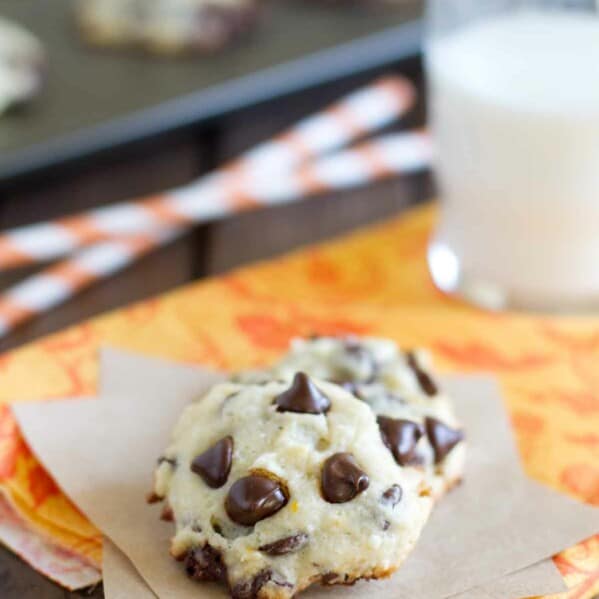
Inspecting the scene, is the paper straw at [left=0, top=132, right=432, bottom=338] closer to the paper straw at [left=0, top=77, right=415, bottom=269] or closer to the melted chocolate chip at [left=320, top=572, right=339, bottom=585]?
the paper straw at [left=0, top=77, right=415, bottom=269]

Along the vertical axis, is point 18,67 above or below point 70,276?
above

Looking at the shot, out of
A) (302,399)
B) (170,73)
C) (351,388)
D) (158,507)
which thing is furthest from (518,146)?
(170,73)

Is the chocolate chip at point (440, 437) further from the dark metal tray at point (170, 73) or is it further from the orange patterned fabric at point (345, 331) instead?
the dark metal tray at point (170, 73)

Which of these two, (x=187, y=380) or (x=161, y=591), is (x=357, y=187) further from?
(x=161, y=591)

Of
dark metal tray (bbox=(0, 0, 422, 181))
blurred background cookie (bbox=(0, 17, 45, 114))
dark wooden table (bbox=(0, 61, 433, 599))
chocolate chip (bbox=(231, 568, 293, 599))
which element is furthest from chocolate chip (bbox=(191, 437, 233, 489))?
blurred background cookie (bbox=(0, 17, 45, 114))

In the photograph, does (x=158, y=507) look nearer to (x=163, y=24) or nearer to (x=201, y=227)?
(x=201, y=227)

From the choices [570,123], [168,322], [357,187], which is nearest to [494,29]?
[570,123]
